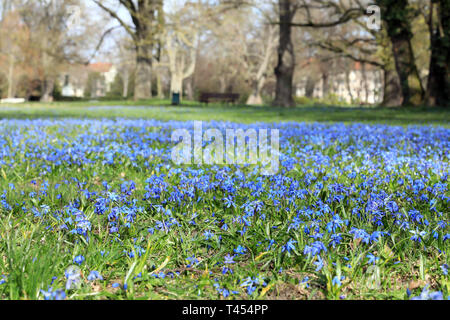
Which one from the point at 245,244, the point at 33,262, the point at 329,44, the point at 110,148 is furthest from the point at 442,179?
the point at 329,44

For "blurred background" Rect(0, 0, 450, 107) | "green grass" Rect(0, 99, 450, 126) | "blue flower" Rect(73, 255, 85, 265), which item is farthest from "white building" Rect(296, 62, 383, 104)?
"blue flower" Rect(73, 255, 85, 265)

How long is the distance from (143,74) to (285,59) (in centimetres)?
1141

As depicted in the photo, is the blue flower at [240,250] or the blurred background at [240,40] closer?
the blue flower at [240,250]

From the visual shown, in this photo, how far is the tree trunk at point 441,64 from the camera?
18.0m

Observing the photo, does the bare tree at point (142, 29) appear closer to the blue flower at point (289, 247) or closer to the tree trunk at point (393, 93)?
the tree trunk at point (393, 93)

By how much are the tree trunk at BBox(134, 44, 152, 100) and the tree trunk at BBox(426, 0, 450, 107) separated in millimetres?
18724

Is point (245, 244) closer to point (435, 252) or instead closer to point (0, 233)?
point (435, 252)

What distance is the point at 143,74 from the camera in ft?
100

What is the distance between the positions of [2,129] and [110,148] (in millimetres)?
4114

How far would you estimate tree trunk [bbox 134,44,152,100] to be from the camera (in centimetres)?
2992

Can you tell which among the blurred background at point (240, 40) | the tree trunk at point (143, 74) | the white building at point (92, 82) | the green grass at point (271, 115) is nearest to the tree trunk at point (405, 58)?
the blurred background at point (240, 40)

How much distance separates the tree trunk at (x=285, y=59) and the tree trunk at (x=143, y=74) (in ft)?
33.9

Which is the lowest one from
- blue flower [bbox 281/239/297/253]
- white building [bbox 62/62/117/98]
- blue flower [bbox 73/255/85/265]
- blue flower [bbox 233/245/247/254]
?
blue flower [bbox 233/245/247/254]

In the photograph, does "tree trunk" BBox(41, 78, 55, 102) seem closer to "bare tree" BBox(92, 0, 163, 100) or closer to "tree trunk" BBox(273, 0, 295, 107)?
"bare tree" BBox(92, 0, 163, 100)
